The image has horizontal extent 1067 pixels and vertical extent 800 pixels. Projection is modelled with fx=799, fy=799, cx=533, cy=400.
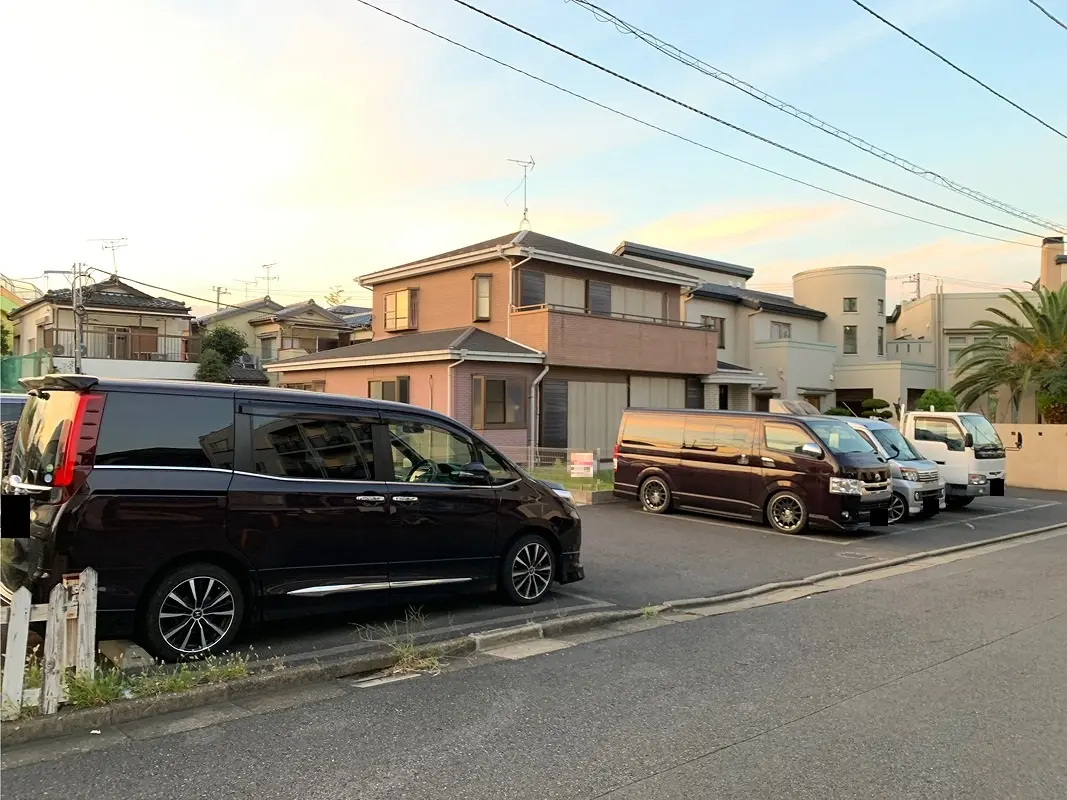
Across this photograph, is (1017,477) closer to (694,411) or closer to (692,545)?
(694,411)

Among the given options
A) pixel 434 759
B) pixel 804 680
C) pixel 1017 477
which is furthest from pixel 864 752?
pixel 1017 477

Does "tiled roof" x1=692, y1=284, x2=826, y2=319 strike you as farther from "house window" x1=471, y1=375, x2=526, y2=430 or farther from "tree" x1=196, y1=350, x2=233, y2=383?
"tree" x1=196, y1=350, x2=233, y2=383

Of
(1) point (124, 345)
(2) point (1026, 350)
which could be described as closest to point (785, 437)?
(2) point (1026, 350)

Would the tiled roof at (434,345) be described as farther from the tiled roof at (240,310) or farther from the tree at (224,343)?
the tiled roof at (240,310)

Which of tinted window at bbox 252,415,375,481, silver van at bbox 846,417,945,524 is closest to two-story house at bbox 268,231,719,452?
silver van at bbox 846,417,945,524

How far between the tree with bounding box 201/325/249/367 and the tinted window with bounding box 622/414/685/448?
26531 millimetres

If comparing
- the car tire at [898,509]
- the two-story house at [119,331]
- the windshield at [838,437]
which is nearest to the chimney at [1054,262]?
the car tire at [898,509]

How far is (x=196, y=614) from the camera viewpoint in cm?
555

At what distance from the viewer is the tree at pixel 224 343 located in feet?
121

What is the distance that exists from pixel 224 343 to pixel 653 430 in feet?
91.0

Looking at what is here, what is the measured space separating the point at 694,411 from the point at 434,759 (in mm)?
11204

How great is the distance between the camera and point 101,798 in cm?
365

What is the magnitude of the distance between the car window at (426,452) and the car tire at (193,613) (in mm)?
1619

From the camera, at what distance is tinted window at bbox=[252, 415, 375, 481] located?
6012 mm
